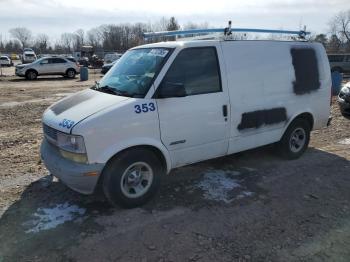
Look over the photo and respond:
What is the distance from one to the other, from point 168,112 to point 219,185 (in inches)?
57.4

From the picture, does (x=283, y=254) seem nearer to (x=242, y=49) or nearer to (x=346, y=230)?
(x=346, y=230)

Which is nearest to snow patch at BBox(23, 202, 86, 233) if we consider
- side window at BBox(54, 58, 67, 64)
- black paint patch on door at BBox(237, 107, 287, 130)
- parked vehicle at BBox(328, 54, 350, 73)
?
black paint patch on door at BBox(237, 107, 287, 130)

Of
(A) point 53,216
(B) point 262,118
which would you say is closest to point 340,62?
(B) point 262,118

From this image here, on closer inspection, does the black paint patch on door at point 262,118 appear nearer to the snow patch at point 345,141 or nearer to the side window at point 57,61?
the snow patch at point 345,141

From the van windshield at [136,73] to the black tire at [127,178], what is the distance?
0.74 metres

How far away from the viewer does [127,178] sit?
4426 mm

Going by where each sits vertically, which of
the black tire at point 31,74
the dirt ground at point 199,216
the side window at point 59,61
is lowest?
the dirt ground at point 199,216

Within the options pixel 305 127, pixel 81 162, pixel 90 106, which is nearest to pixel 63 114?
pixel 90 106

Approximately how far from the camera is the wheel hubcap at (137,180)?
4414 millimetres

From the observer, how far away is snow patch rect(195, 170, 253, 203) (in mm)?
4871

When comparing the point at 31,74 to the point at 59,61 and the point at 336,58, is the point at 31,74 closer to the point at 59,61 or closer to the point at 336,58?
the point at 59,61

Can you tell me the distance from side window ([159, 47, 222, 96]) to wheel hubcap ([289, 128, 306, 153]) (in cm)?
211

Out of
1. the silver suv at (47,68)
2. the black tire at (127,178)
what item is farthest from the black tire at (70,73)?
the black tire at (127,178)

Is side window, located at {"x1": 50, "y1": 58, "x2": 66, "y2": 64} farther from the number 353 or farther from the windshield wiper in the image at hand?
the number 353
